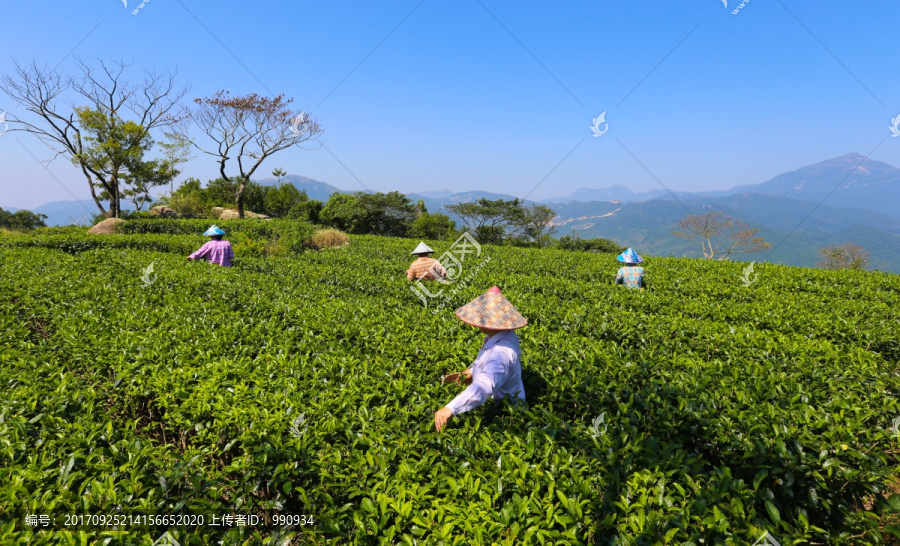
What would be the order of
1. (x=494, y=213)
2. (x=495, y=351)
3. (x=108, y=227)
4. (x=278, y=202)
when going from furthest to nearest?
(x=494, y=213), (x=278, y=202), (x=108, y=227), (x=495, y=351)

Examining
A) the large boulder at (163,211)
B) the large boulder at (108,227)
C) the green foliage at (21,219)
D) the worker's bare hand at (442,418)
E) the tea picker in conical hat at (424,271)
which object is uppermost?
the green foliage at (21,219)

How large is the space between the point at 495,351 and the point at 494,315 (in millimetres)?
284

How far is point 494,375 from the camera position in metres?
2.93

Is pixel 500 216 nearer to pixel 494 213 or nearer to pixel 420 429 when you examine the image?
pixel 494 213

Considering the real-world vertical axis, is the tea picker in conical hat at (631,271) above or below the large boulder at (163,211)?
below

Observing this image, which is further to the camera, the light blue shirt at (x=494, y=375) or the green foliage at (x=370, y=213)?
the green foliage at (x=370, y=213)

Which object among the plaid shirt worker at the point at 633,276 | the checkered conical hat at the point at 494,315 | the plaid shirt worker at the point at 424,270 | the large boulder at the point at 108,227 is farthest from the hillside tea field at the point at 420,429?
the large boulder at the point at 108,227

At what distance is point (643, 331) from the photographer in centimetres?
549

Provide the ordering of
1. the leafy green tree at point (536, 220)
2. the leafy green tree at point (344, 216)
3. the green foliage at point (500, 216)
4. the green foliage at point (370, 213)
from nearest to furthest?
the leafy green tree at point (344, 216) < the green foliage at point (370, 213) < the green foliage at point (500, 216) < the leafy green tree at point (536, 220)

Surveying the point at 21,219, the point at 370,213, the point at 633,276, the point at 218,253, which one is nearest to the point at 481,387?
the point at 633,276

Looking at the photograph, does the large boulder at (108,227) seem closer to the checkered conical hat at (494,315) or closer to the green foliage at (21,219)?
the checkered conical hat at (494,315)

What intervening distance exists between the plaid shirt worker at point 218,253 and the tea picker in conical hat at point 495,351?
8555 mm

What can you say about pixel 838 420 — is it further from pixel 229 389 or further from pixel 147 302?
pixel 147 302

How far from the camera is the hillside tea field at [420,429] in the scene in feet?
6.58
